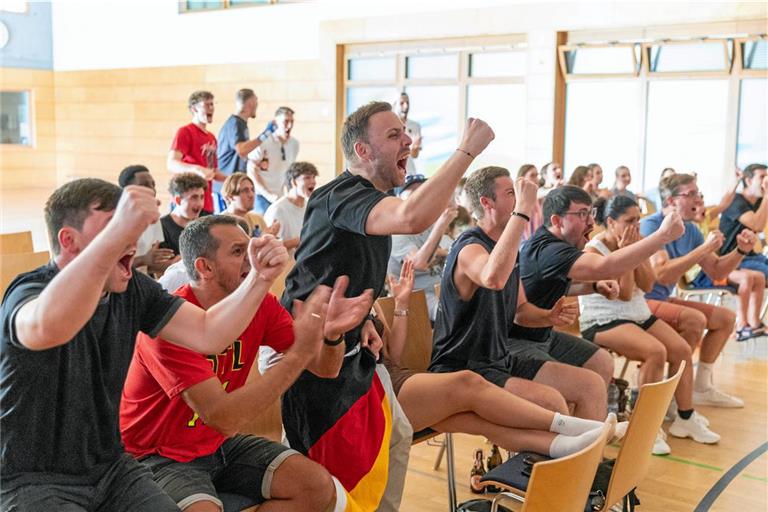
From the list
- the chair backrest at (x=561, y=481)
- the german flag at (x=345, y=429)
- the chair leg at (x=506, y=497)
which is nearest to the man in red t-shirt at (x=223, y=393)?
the german flag at (x=345, y=429)

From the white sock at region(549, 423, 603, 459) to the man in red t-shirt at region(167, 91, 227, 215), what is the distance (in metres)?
4.60

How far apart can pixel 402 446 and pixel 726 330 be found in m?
3.15

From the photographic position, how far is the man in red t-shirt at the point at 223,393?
92.5 inches

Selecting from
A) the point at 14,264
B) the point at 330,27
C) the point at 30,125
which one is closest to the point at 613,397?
the point at 14,264

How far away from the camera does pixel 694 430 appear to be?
4.79 metres

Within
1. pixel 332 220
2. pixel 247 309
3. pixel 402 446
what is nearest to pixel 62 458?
pixel 247 309

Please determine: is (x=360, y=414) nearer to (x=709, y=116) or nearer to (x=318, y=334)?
(x=318, y=334)

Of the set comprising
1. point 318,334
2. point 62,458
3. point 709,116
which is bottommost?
point 62,458

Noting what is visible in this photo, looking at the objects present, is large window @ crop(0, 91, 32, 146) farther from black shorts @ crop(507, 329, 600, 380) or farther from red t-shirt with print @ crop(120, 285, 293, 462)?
red t-shirt with print @ crop(120, 285, 293, 462)

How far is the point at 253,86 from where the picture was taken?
45.5 feet

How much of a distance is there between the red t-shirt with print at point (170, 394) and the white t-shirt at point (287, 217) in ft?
11.0

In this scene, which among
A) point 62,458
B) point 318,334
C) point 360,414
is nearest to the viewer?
point 62,458

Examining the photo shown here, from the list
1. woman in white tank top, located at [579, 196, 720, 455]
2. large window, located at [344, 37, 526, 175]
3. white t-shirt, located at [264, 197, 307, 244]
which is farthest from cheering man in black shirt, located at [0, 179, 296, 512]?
large window, located at [344, 37, 526, 175]

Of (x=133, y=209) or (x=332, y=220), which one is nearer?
(x=133, y=209)
